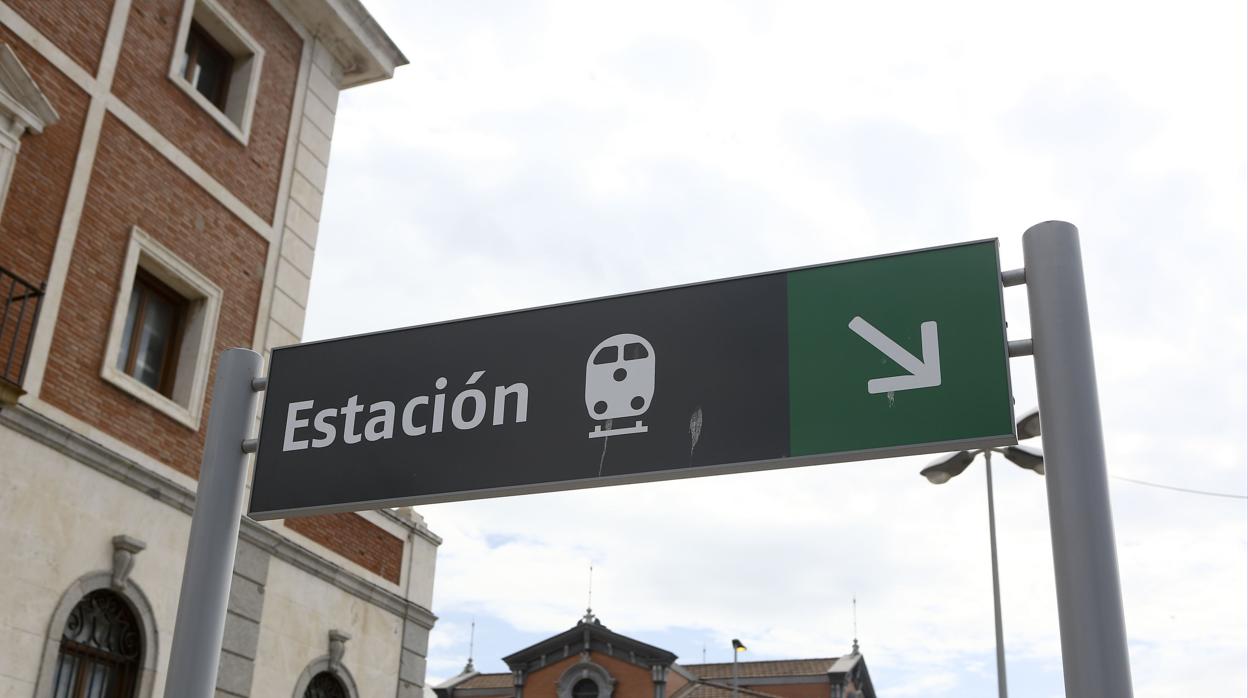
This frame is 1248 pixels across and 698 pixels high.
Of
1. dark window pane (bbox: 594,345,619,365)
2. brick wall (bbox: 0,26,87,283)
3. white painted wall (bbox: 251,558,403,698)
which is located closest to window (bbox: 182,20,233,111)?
brick wall (bbox: 0,26,87,283)

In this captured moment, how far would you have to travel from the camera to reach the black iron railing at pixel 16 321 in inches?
415

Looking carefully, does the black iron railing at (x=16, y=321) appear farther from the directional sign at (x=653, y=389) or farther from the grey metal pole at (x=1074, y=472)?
the grey metal pole at (x=1074, y=472)

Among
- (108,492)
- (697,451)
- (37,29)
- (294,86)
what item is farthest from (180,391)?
(697,451)

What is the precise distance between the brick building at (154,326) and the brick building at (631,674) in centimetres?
3586

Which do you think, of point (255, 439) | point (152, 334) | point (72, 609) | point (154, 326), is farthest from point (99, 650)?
point (255, 439)

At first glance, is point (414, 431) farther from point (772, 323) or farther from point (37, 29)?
point (37, 29)

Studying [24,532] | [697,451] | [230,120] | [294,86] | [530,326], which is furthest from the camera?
[294,86]

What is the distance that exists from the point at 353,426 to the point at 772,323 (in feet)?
5.55

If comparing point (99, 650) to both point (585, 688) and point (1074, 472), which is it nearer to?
point (1074, 472)

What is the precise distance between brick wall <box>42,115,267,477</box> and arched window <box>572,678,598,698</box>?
40.7m

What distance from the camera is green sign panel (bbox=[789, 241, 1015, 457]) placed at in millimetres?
3648

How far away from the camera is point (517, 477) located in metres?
4.19

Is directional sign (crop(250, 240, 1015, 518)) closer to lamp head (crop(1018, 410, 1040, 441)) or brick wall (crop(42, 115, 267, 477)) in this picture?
brick wall (crop(42, 115, 267, 477))

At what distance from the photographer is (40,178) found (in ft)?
37.8
